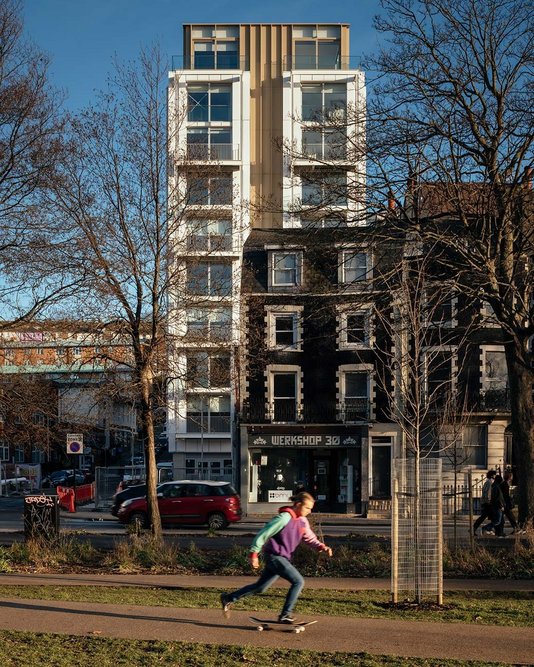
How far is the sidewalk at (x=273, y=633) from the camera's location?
959 centimetres

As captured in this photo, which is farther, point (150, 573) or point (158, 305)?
point (158, 305)

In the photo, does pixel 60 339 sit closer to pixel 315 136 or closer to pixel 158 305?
pixel 158 305

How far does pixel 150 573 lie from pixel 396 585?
19.8ft

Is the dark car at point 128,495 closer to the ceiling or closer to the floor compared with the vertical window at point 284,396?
closer to the floor

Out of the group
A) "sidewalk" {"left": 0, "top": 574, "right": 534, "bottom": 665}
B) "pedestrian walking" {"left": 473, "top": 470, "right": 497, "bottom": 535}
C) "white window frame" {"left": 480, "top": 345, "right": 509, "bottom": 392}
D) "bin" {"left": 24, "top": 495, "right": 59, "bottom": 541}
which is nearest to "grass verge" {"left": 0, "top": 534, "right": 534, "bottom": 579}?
"bin" {"left": 24, "top": 495, "right": 59, "bottom": 541}

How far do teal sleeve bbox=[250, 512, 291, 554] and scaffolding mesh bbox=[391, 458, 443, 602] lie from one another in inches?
71.4

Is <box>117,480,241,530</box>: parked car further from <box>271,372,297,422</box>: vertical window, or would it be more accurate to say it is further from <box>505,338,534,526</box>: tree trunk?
<box>505,338,534,526</box>: tree trunk

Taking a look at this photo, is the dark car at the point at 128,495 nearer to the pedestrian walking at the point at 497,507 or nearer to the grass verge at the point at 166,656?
the pedestrian walking at the point at 497,507

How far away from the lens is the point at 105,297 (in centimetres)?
2005

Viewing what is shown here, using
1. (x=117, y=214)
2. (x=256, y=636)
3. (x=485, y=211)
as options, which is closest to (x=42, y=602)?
(x=256, y=636)

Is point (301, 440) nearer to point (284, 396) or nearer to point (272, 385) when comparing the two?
point (284, 396)

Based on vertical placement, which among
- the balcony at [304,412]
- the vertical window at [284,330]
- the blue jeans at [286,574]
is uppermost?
the vertical window at [284,330]

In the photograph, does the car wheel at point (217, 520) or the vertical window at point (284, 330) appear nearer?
the car wheel at point (217, 520)

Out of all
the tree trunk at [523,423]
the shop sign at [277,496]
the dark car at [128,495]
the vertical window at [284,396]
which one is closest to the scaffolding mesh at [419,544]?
the tree trunk at [523,423]
